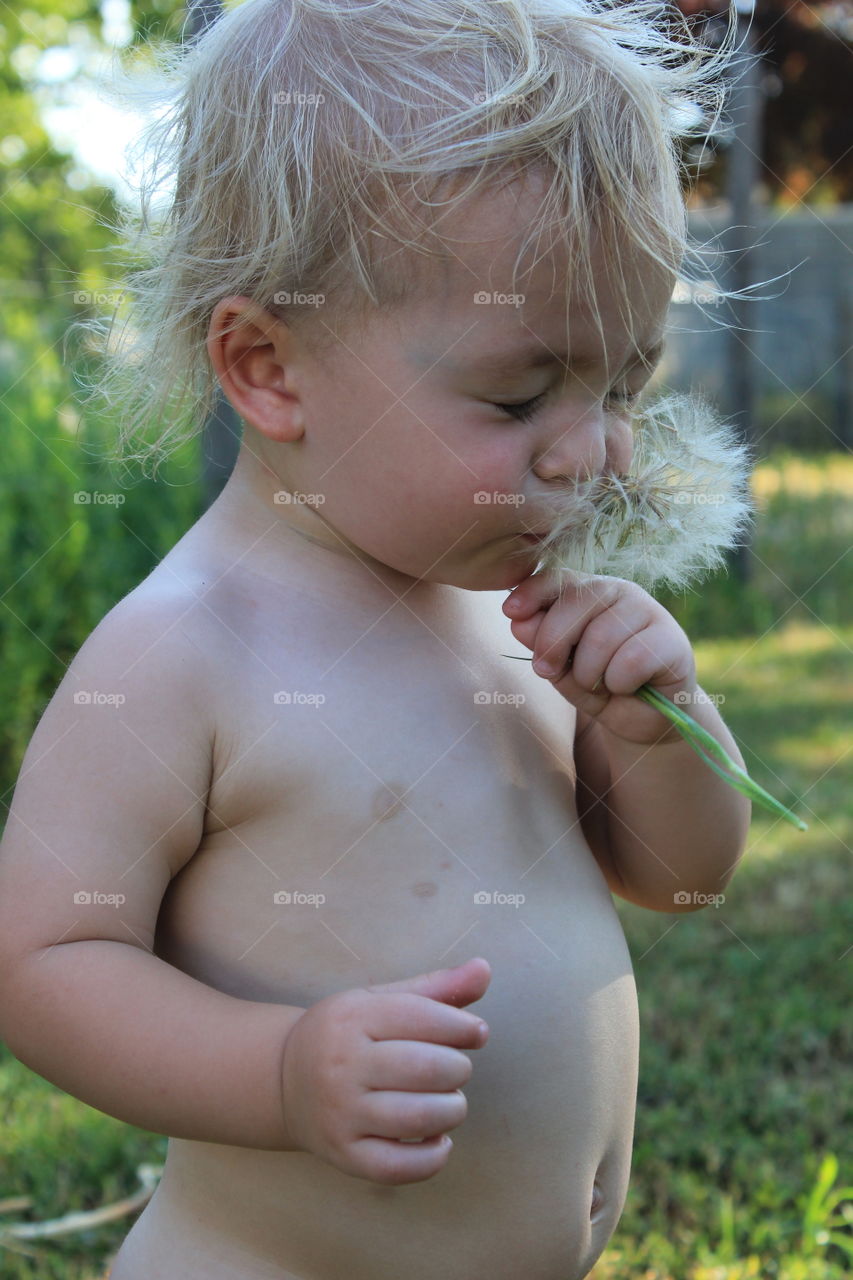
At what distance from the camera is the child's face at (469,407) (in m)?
1.37

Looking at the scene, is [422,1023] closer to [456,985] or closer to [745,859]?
[456,985]

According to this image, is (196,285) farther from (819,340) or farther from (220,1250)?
(819,340)

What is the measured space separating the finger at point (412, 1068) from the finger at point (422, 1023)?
1 centimetres

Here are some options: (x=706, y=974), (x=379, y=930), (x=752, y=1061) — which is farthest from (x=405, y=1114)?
(x=706, y=974)

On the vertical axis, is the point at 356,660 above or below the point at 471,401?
below

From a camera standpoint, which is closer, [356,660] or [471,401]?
[471,401]

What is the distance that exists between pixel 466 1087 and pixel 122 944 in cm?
41

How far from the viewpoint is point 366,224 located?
1.40 metres

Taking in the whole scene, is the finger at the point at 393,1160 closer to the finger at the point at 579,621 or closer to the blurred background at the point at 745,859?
the finger at the point at 579,621

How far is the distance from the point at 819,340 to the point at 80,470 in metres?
9.37

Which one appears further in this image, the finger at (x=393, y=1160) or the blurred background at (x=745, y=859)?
the blurred background at (x=745, y=859)

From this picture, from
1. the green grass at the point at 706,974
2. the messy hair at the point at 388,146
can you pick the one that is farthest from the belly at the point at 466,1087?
the green grass at the point at 706,974

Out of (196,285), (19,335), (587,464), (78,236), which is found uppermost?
(196,285)

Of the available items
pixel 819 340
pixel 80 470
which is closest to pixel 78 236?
pixel 819 340
